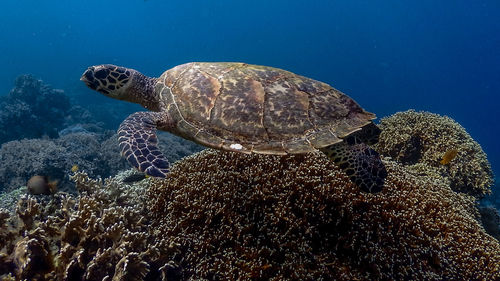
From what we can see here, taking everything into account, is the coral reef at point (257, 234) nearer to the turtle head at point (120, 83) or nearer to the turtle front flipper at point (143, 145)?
the turtle front flipper at point (143, 145)

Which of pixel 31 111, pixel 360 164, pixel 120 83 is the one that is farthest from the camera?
pixel 31 111

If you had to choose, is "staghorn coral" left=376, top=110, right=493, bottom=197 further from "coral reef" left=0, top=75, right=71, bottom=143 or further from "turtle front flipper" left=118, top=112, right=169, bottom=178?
"coral reef" left=0, top=75, right=71, bottom=143

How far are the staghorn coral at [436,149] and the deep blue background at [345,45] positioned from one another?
218 feet

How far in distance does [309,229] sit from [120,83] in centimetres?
381

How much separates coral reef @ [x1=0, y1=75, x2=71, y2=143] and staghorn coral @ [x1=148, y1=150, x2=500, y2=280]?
13878mm

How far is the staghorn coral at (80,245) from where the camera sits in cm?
247

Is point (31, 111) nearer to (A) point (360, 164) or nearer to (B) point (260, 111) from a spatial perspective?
(B) point (260, 111)

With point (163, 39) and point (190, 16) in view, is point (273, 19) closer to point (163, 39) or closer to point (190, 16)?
point (190, 16)

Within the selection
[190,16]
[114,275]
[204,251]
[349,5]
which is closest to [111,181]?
[114,275]

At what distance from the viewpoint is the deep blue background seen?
80.2 m

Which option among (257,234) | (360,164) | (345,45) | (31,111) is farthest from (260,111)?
(345,45)

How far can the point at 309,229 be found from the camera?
2836mm

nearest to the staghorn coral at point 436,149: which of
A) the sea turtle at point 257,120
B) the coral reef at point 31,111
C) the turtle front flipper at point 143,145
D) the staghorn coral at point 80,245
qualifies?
the sea turtle at point 257,120

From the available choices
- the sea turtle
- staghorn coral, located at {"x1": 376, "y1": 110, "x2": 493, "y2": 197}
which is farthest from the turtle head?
staghorn coral, located at {"x1": 376, "y1": 110, "x2": 493, "y2": 197}
